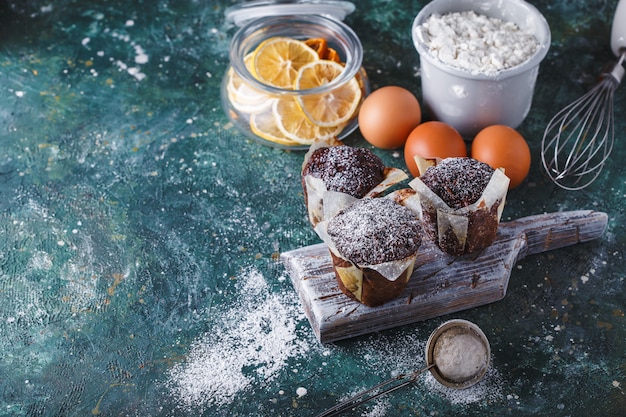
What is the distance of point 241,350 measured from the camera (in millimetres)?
1577

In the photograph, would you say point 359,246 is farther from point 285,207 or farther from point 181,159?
point 181,159

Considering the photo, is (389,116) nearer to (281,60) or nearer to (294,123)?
(294,123)

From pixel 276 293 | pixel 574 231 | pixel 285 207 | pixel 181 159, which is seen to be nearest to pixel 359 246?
pixel 276 293

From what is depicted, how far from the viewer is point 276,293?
1.68 m

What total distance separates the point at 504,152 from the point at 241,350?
80 centimetres

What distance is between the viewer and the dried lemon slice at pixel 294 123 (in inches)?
76.4

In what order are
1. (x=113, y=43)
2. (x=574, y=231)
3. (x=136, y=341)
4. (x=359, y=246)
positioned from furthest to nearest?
(x=113, y=43) < (x=574, y=231) < (x=136, y=341) < (x=359, y=246)

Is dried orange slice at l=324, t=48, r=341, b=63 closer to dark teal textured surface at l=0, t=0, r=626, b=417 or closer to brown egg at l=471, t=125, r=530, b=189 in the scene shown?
dark teal textured surface at l=0, t=0, r=626, b=417

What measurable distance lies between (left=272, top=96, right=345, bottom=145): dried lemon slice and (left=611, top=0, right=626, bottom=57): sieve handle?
2.95 feet

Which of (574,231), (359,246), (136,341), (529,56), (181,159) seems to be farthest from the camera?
(181,159)

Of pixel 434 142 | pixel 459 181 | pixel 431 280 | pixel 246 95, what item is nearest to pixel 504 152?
pixel 434 142

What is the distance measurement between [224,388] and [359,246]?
424 mm

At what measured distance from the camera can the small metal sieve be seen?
1.47 m

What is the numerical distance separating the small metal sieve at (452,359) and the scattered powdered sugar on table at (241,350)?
161 mm
